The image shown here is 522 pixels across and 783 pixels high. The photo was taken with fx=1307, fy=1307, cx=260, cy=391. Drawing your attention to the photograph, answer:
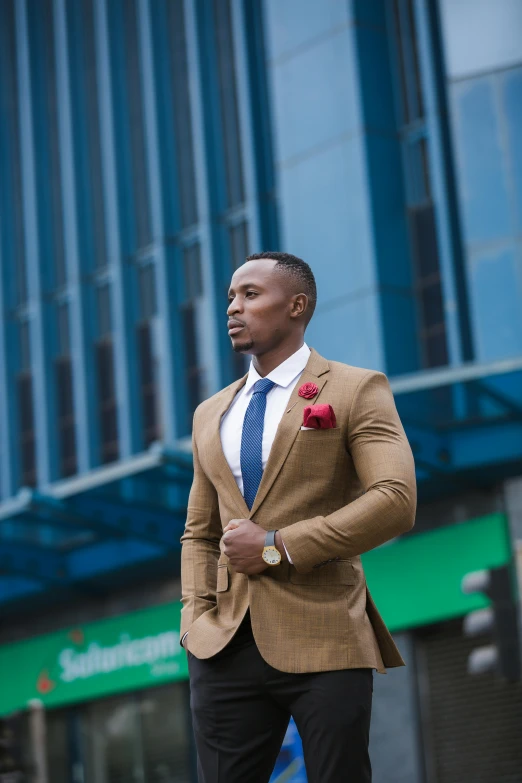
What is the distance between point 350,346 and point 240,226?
3.04 metres

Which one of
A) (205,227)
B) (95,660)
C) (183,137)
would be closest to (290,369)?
(205,227)

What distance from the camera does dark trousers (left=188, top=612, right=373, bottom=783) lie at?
3277 mm

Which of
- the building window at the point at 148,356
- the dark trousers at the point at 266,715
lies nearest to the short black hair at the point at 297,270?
the dark trousers at the point at 266,715

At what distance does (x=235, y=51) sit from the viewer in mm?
17750

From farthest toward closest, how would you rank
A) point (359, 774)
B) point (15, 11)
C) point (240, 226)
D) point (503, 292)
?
point (15, 11), point (240, 226), point (503, 292), point (359, 774)

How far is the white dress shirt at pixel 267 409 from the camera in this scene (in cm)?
358

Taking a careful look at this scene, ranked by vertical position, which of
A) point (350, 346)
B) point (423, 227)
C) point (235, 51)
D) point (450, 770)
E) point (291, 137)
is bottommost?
point (450, 770)

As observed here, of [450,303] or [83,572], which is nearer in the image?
[450,303]

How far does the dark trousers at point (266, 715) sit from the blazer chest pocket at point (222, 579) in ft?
0.49

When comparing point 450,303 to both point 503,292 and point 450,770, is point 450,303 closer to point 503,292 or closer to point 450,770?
point 503,292

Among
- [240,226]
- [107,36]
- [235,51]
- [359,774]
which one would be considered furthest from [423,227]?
[359,774]

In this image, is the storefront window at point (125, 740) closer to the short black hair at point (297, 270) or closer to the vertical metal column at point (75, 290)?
the vertical metal column at point (75, 290)

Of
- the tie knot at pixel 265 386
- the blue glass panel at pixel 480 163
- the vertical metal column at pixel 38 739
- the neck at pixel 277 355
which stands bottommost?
the vertical metal column at pixel 38 739

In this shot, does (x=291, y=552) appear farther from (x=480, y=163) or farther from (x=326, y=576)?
(x=480, y=163)
